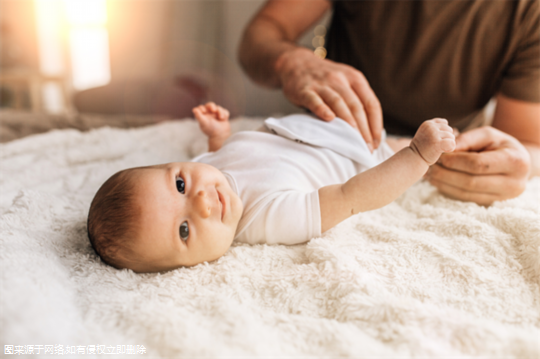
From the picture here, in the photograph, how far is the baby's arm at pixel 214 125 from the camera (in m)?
1.05

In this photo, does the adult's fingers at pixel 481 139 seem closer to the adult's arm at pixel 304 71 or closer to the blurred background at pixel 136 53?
the adult's arm at pixel 304 71

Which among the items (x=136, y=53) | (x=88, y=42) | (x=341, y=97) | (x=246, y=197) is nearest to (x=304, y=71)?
(x=341, y=97)

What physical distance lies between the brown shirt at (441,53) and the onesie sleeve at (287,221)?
0.80 metres

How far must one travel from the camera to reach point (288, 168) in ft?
2.60

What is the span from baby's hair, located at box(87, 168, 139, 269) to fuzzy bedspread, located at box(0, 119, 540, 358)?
0.10 feet

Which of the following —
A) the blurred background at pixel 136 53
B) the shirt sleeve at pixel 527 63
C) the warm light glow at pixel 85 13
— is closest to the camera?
the shirt sleeve at pixel 527 63

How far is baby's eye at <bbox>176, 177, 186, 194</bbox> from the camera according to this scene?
2.24 feet

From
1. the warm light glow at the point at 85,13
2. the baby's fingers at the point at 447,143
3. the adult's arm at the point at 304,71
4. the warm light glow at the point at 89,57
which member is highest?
the warm light glow at the point at 85,13

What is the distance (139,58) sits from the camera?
4043mm

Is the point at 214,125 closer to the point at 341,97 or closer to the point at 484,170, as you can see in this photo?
the point at 341,97

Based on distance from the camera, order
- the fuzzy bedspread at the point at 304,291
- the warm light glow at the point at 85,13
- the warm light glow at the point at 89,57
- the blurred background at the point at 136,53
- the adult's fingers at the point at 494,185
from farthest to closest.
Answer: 1. the warm light glow at the point at 89,57
2. the warm light glow at the point at 85,13
3. the blurred background at the point at 136,53
4. the adult's fingers at the point at 494,185
5. the fuzzy bedspread at the point at 304,291

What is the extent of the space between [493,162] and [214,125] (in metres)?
0.76

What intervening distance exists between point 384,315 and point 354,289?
0.06m

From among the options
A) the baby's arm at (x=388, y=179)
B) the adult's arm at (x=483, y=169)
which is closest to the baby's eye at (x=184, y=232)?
the baby's arm at (x=388, y=179)
